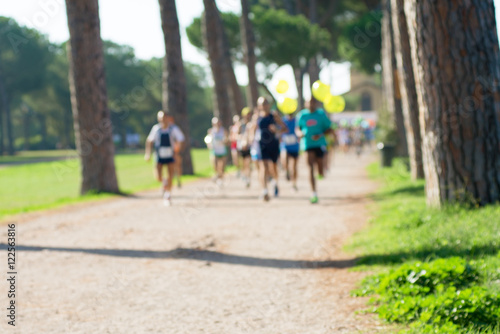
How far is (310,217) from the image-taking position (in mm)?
10359

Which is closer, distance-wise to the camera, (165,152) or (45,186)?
(165,152)

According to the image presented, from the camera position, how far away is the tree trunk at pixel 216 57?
2352cm

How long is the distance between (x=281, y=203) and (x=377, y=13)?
2801 centimetres

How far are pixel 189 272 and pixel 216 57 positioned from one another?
18.3 m

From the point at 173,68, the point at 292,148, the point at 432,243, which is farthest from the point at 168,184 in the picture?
the point at 173,68

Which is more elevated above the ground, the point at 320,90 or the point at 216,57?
the point at 216,57

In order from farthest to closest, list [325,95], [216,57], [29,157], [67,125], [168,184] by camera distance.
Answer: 1. [67,125]
2. [29,157]
3. [216,57]
4. [325,95]
5. [168,184]

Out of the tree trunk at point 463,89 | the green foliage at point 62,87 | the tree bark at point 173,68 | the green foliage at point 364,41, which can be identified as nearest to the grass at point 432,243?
the tree trunk at point 463,89

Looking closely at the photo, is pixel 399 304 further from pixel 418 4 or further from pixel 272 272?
pixel 418 4

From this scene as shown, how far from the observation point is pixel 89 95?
1448cm

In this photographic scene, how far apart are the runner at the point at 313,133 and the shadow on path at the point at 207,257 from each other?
5.18 meters

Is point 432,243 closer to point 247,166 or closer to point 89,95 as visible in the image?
point 89,95

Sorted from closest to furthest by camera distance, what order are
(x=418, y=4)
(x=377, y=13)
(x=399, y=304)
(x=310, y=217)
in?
(x=399, y=304)
(x=418, y=4)
(x=310, y=217)
(x=377, y=13)

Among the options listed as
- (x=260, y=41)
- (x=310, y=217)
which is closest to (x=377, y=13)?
(x=260, y=41)
